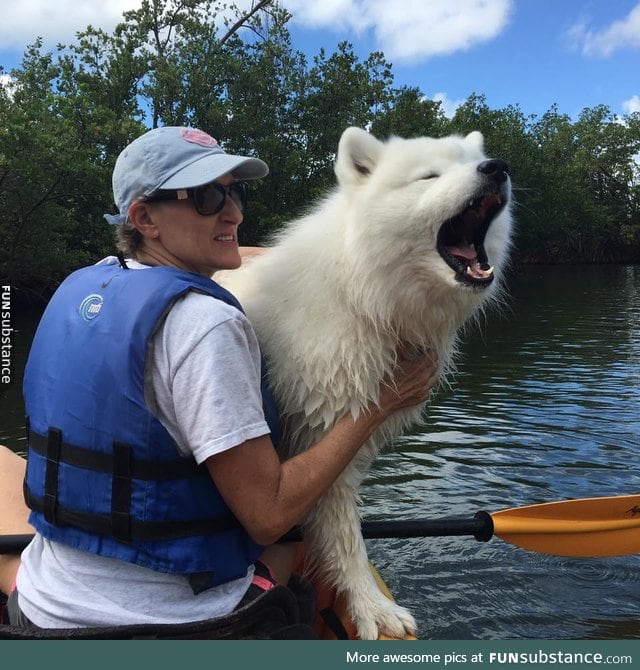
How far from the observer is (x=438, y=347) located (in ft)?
9.08

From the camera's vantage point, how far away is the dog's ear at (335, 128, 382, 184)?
107 inches

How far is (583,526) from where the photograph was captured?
3.56m

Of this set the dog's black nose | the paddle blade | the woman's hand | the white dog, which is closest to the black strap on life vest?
the white dog

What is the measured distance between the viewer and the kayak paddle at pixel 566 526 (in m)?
3.27

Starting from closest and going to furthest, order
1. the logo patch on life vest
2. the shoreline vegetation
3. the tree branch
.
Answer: the logo patch on life vest, the shoreline vegetation, the tree branch

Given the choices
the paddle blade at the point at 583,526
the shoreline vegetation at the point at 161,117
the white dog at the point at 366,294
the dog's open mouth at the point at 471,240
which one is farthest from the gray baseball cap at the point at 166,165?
the shoreline vegetation at the point at 161,117

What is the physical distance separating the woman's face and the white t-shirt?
281 mm

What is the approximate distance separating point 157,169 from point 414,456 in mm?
5419

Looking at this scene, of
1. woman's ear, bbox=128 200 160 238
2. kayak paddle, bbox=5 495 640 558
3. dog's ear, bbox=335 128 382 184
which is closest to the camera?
woman's ear, bbox=128 200 160 238

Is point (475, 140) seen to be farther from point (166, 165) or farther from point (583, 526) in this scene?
point (583, 526)

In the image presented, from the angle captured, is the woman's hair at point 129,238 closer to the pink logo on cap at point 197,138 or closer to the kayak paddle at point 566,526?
the pink logo on cap at point 197,138

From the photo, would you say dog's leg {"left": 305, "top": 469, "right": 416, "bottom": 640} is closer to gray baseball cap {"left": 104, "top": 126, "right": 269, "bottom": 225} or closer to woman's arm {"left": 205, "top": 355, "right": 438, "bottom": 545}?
woman's arm {"left": 205, "top": 355, "right": 438, "bottom": 545}
